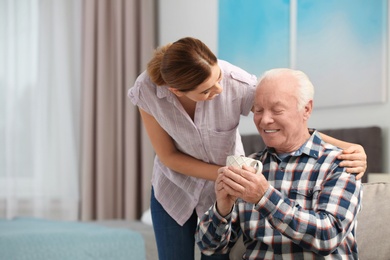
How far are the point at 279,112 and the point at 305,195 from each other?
0.24m

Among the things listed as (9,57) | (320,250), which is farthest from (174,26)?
(320,250)

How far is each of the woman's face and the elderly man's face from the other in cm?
12

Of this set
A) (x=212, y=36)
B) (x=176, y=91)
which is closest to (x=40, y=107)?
(x=212, y=36)

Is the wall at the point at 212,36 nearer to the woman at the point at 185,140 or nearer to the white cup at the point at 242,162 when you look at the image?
the woman at the point at 185,140

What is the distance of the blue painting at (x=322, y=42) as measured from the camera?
3.10m

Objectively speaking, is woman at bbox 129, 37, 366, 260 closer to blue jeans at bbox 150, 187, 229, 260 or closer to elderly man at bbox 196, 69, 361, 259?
blue jeans at bbox 150, 187, 229, 260

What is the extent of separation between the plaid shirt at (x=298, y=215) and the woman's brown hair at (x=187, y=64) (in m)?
0.35

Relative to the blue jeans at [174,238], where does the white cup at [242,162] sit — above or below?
above

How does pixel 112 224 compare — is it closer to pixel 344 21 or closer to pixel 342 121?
pixel 342 121

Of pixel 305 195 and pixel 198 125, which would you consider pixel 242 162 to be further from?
pixel 198 125

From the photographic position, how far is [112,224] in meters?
3.95

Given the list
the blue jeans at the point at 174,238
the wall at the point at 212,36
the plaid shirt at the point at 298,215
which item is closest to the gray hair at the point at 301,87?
the plaid shirt at the point at 298,215

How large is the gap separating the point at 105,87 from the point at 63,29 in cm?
55

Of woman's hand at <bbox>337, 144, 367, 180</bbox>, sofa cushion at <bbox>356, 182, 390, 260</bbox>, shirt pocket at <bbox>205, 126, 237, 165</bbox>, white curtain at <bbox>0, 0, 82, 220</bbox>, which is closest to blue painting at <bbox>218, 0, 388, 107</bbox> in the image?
sofa cushion at <bbox>356, 182, 390, 260</bbox>
